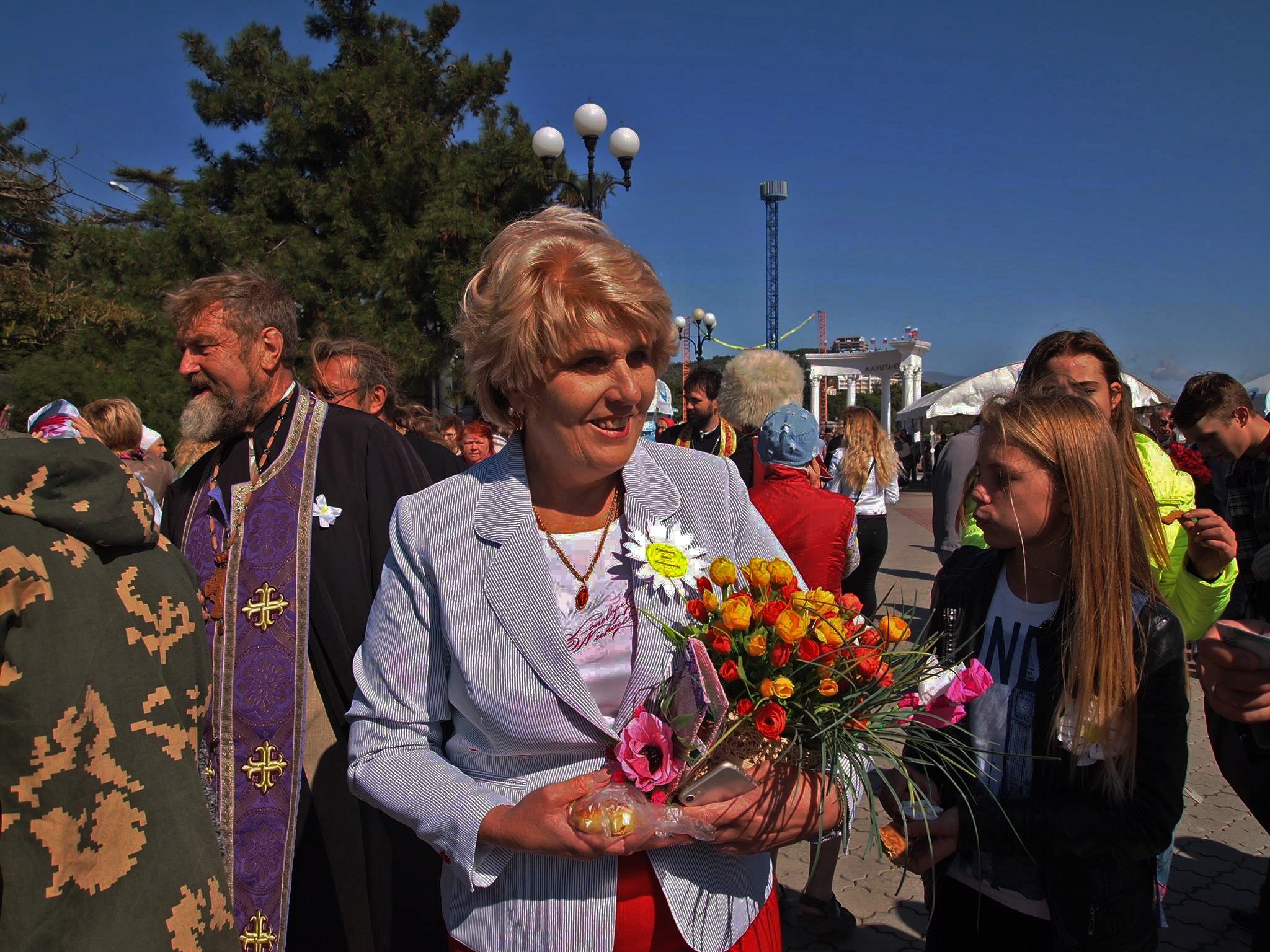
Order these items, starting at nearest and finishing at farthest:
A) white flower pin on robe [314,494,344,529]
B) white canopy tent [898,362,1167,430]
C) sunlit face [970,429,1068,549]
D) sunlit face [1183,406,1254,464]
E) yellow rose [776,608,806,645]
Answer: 1. yellow rose [776,608,806,645]
2. sunlit face [970,429,1068,549]
3. white flower pin on robe [314,494,344,529]
4. sunlit face [1183,406,1254,464]
5. white canopy tent [898,362,1167,430]

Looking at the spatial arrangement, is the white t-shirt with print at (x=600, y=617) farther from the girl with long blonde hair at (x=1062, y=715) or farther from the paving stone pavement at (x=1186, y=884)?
the paving stone pavement at (x=1186, y=884)

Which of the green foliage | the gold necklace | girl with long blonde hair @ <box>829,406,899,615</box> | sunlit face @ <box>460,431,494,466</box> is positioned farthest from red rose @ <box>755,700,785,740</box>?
the green foliage

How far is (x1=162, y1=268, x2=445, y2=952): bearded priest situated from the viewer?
2.50 meters

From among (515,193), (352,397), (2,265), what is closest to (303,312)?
(515,193)

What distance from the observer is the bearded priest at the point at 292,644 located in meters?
2.50

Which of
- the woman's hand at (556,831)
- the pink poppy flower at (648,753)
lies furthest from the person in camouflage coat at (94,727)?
the pink poppy flower at (648,753)

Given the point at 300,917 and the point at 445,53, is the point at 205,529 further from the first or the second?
the point at 445,53

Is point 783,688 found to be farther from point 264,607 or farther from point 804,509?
point 804,509

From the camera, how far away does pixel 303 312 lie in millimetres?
12805

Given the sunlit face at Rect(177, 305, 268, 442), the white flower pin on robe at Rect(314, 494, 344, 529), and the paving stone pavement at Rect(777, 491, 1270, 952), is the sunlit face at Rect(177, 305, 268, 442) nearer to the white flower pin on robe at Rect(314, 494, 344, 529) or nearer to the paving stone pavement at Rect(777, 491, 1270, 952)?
the white flower pin on robe at Rect(314, 494, 344, 529)

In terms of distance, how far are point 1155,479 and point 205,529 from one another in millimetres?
3272

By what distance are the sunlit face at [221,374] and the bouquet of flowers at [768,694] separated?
2.11 metres

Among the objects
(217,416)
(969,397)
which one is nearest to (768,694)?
(217,416)

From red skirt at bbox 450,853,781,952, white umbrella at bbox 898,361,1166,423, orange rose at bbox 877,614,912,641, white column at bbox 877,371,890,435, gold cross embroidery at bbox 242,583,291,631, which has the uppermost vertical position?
white column at bbox 877,371,890,435
